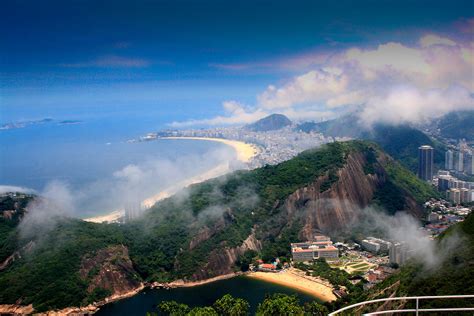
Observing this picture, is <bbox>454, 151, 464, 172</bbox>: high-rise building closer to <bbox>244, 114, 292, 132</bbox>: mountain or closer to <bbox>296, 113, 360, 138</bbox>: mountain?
<bbox>296, 113, 360, 138</bbox>: mountain

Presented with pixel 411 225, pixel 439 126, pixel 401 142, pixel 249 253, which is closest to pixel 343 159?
pixel 411 225

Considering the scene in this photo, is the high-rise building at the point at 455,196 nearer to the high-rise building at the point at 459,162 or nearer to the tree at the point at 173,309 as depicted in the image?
the high-rise building at the point at 459,162

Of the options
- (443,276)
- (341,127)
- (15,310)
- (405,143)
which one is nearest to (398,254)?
(443,276)

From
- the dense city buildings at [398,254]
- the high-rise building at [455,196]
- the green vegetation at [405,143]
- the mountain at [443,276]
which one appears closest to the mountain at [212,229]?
the high-rise building at [455,196]

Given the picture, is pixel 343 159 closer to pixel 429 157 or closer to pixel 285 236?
pixel 285 236

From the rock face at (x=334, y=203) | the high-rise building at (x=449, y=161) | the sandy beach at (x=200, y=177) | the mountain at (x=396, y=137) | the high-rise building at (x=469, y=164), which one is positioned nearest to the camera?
the rock face at (x=334, y=203)

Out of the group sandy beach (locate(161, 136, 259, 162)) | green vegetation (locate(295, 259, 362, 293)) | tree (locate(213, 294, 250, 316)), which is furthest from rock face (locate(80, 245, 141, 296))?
sandy beach (locate(161, 136, 259, 162))

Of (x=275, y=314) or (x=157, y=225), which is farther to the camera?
(x=157, y=225)
